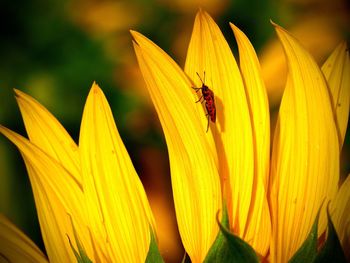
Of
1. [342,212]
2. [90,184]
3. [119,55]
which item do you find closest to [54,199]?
[90,184]

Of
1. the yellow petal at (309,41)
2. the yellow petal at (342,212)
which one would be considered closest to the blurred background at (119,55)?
the yellow petal at (309,41)

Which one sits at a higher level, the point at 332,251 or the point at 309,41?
the point at 309,41

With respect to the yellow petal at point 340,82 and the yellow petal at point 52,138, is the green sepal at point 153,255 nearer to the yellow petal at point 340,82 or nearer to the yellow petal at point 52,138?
the yellow petal at point 52,138

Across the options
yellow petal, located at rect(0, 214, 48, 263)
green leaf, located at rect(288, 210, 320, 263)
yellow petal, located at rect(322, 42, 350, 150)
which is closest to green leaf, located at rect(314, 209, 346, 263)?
green leaf, located at rect(288, 210, 320, 263)

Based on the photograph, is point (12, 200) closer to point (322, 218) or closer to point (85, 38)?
point (85, 38)

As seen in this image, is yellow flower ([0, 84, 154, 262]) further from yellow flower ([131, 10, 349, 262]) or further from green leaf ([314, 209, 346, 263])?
green leaf ([314, 209, 346, 263])

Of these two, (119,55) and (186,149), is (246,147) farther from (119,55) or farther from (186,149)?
(119,55)
